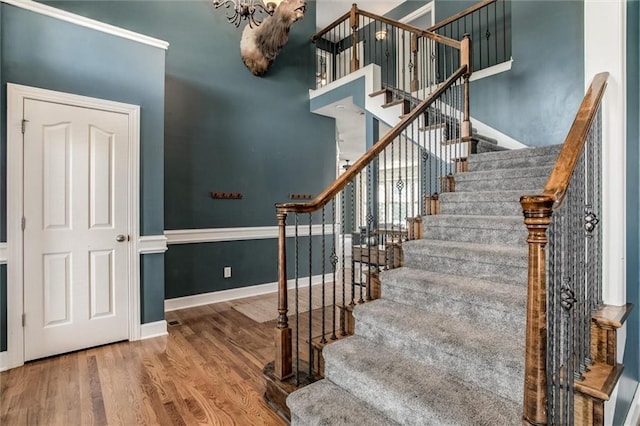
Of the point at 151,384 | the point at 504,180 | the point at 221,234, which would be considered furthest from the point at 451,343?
the point at 221,234

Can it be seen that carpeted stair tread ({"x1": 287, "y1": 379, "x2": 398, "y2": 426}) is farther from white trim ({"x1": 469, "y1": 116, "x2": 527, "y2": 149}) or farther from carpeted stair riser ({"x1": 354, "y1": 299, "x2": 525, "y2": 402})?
white trim ({"x1": 469, "y1": 116, "x2": 527, "y2": 149})

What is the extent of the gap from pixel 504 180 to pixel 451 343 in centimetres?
176

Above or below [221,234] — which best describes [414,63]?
above

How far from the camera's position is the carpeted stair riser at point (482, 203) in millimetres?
2625

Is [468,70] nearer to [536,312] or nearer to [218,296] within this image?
[536,312]

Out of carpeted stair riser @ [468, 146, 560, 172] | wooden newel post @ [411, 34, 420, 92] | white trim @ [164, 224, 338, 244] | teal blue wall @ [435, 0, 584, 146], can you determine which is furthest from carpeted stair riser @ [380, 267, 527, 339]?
wooden newel post @ [411, 34, 420, 92]

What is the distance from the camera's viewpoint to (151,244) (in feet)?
10.4

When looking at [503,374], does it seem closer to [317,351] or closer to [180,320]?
[317,351]

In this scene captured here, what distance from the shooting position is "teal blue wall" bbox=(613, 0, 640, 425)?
6.28 ft

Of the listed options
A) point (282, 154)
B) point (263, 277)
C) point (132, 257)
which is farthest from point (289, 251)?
point (132, 257)

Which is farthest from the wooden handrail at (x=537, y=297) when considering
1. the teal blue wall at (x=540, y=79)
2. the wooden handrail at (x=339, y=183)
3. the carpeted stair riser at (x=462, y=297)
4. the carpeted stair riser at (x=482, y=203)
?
the teal blue wall at (x=540, y=79)

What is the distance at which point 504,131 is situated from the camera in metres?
4.25

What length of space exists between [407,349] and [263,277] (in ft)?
10.4

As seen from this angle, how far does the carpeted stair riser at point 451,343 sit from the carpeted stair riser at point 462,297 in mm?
43
